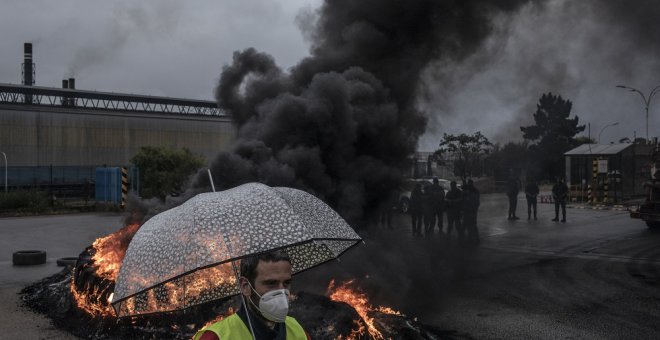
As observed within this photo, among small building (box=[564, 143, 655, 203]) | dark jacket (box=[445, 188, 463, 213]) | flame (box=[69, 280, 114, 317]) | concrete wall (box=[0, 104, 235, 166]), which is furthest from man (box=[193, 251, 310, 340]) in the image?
concrete wall (box=[0, 104, 235, 166])

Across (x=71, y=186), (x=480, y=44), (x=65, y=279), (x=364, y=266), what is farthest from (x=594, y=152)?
(x=71, y=186)

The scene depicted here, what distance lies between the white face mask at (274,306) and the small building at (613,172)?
28302 mm

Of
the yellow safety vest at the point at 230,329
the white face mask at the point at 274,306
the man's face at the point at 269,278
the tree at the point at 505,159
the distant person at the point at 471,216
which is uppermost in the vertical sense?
the tree at the point at 505,159

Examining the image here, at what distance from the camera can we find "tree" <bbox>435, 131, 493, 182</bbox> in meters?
33.0

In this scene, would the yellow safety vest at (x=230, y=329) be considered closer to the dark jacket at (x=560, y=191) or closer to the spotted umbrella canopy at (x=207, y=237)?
the spotted umbrella canopy at (x=207, y=237)

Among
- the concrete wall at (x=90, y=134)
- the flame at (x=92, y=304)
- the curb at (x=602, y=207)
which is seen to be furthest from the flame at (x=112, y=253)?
the concrete wall at (x=90, y=134)

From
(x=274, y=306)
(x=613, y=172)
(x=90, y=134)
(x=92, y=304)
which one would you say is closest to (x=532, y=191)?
(x=613, y=172)

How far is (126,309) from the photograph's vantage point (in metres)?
3.24

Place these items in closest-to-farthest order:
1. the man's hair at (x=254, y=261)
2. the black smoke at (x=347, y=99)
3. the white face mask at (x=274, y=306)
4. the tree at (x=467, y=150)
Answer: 1. the white face mask at (x=274, y=306)
2. the man's hair at (x=254, y=261)
3. the black smoke at (x=347, y=99)
4. the tree at (x=467, y=150)

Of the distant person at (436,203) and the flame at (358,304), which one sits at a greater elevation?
the distant person at (436,203)

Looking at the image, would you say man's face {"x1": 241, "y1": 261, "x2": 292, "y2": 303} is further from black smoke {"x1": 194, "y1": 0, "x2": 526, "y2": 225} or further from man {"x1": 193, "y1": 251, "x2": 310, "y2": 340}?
black smoke {"x1": 194, "y1": 0, "x2": 526, "y2": 225}

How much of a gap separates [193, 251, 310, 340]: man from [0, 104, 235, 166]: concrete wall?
33201 mm

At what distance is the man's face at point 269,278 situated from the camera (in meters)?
2.60

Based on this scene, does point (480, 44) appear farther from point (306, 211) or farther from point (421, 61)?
point (306, 211)
